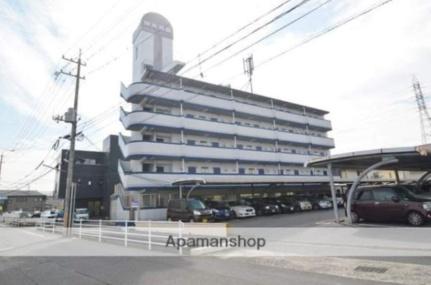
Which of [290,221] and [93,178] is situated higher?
[93,178]

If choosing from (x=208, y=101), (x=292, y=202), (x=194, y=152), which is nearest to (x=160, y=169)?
(x=194, y=152)

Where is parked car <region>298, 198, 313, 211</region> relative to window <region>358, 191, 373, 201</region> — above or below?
below

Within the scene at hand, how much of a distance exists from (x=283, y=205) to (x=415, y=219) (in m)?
14.7

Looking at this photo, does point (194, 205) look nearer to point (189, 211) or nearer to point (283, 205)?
point (189, 211)

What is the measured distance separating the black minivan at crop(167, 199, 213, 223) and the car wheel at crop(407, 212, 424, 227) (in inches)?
422

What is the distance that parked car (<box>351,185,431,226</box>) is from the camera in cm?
1062

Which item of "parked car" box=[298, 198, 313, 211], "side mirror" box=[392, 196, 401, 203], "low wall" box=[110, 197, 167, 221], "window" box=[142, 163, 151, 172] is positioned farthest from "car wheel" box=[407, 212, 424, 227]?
"window" box=[142, 163, 151, 172]

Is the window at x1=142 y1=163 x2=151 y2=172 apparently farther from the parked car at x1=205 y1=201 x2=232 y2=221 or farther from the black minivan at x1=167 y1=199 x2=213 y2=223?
the black minivan at x1=167 y1=199 x2=213 y2=223

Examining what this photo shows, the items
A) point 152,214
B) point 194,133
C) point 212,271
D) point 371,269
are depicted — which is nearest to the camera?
point 371,269

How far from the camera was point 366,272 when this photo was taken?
18.6 ft

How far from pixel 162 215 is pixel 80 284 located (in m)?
19.4

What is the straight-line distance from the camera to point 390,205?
11.5 m

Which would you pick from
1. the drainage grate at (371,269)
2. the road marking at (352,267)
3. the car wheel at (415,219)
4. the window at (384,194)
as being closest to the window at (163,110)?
the window at (384,194)

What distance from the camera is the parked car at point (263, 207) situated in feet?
79.3
